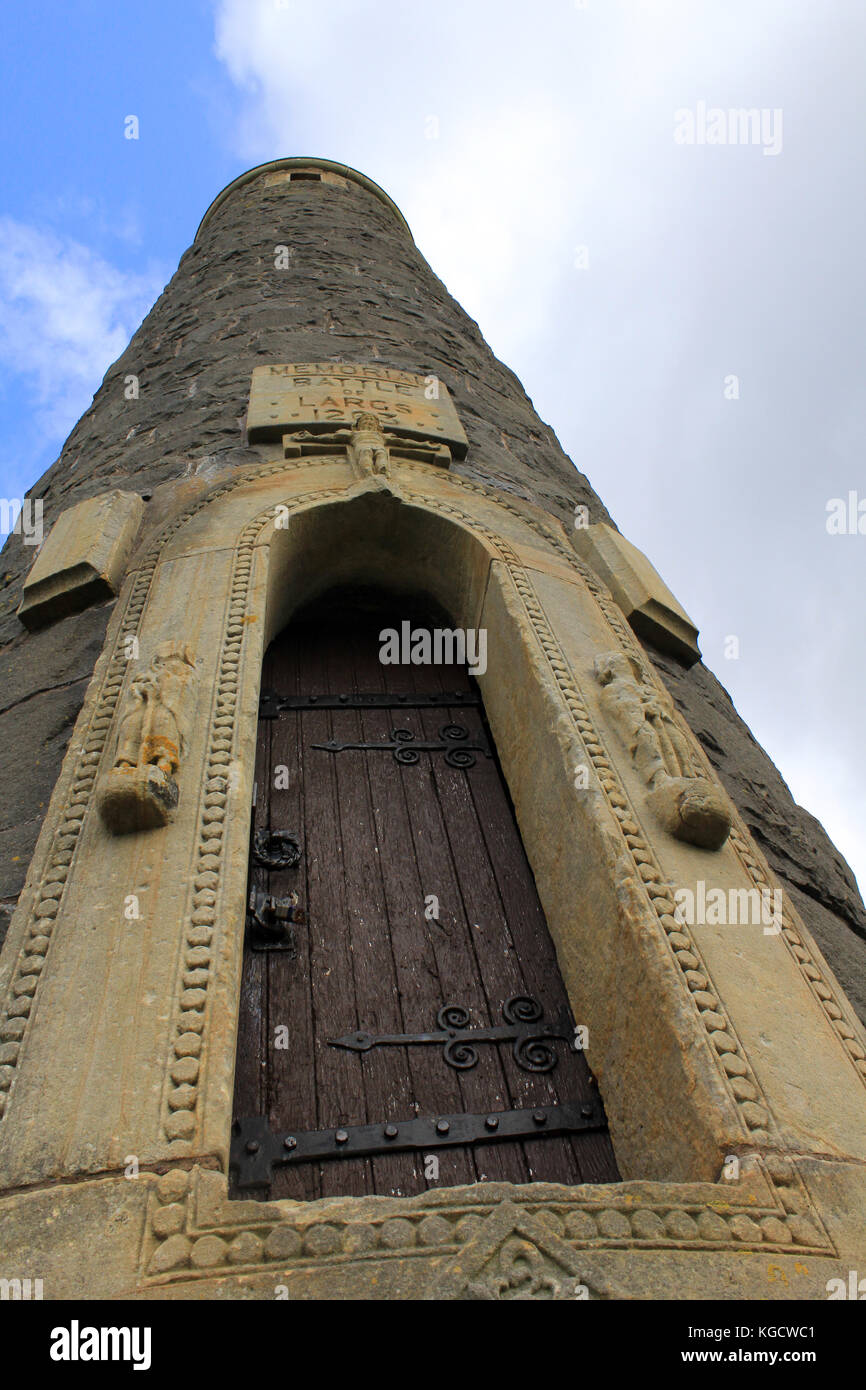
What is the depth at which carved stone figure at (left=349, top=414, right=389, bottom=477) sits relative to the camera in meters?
4.59

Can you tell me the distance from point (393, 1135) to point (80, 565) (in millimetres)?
2571

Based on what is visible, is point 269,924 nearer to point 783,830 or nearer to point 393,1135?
point 393,1135

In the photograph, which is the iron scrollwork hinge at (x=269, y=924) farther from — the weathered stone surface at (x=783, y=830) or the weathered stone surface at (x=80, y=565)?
the weathered stone surface at (x=783, y=830)

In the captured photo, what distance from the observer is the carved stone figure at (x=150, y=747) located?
104 inches

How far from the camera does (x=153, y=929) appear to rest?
240 cm

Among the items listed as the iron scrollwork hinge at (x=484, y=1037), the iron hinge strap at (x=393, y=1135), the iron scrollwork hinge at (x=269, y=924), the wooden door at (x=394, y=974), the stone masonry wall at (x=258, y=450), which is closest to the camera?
the iron hinge strap at (x=393, y=1135)

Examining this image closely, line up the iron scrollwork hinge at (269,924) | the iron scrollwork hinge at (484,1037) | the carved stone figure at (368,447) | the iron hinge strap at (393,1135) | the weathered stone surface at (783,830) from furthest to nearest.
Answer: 1. the carved stone figure at (368,447)
2. the weathered stone surface at (783,830)
3. the iron scrollwork hinge at (269,924)
4. the iron scrollwork hinge at (484,1037)
5. the iron hinge strap at (393,1135)

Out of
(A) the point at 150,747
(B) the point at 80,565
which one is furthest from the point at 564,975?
(B) the point at 80,565

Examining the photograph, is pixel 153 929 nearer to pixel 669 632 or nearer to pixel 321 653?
pixel 321 653

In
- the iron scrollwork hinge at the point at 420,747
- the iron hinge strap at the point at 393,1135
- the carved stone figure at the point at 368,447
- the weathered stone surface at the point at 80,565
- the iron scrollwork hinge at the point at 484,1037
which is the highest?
the carved stone figure at the point at 368,447

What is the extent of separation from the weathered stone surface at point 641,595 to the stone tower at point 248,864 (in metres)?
0.02

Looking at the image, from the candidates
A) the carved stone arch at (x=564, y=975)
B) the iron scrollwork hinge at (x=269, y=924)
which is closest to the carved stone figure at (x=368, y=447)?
the carved stone arch at (x=564, y=975)

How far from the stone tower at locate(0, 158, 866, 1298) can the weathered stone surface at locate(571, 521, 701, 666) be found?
0.02m

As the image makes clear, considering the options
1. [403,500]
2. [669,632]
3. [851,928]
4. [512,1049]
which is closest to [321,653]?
[403,500]
